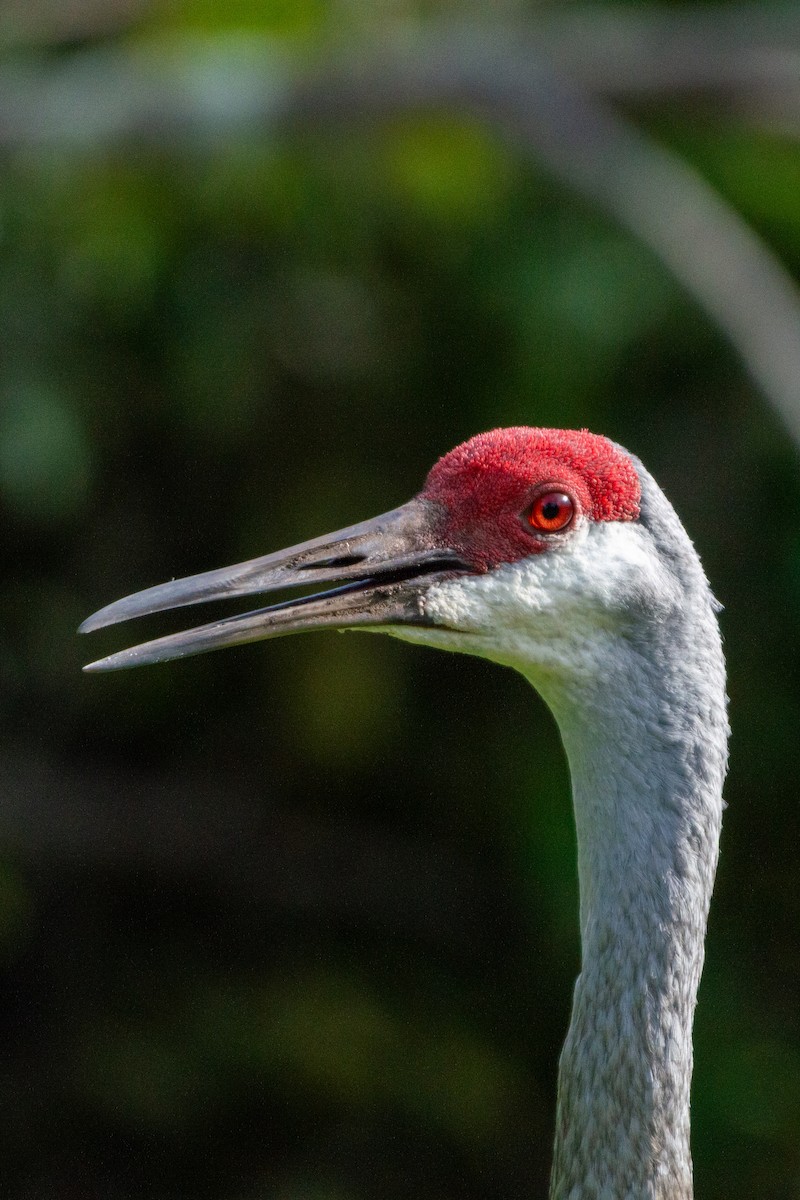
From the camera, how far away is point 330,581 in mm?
2330

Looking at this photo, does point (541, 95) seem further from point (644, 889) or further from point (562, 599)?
point (644, 889)

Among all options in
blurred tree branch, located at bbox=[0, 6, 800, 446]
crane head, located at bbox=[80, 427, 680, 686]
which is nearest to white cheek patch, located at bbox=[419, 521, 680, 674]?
crane head, located at bbox=[80, 427, 680, 686]

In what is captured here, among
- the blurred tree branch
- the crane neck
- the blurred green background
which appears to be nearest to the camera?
the crane neck

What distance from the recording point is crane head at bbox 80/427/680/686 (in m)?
2.32

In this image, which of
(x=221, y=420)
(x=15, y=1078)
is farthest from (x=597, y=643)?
(x=15, y=1078)

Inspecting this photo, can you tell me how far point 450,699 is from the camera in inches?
210

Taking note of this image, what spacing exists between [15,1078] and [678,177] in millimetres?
3921

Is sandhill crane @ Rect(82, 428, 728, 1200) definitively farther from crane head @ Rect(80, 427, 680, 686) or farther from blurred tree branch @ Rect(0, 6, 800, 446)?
blurred tree branch @ Rect(0, 6, 800, 446)

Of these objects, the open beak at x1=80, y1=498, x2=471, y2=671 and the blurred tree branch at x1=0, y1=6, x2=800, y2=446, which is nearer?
the open beak at x1=80, y1=498, x2=471, y2=671

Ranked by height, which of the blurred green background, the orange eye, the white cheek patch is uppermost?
the blurred green background

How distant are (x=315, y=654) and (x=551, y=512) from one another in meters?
3.05

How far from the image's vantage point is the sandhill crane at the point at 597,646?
229 cm

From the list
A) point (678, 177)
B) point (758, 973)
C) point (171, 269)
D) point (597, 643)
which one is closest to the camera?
point (597, 643)

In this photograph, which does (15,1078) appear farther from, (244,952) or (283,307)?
(283,307)
